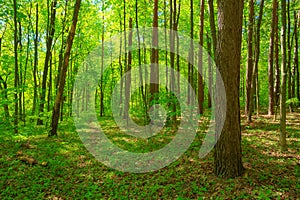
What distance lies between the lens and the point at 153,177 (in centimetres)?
586

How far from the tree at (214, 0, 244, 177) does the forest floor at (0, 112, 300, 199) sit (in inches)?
16.9

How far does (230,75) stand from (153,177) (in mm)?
3506

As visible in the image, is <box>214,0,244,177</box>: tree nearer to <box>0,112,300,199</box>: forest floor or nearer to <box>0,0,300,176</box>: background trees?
<box>0,0,300,176</box>: background trees

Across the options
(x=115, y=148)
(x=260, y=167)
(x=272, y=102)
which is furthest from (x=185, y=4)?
(x=260, y=167)

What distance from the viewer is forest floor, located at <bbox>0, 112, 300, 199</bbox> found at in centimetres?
462

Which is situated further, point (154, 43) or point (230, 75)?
point (154, 43)

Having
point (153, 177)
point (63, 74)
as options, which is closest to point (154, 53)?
point (63, 74)

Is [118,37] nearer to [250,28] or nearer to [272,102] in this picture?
[250,28]

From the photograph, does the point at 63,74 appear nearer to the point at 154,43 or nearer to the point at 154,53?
the point at 154,53

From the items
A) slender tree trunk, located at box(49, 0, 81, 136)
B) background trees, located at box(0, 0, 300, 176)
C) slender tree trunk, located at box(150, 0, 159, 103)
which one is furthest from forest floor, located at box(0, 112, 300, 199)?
slender tree trunk, located at box(150, 0, 159, 103)

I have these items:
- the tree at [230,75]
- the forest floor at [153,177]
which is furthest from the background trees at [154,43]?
the forest floor at [153,177]

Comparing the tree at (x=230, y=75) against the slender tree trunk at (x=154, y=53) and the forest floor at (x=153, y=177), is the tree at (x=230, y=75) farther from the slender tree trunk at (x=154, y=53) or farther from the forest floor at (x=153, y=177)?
the slender tree trunk at (x=154, y=53)

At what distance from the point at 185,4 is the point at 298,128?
12.1 m

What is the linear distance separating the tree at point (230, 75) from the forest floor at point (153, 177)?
43 centimetres
